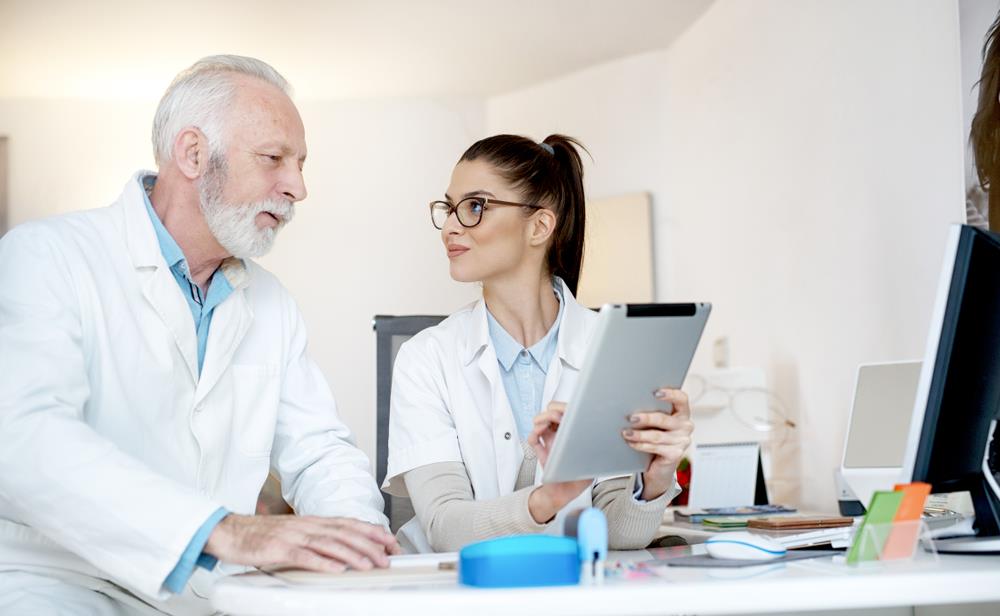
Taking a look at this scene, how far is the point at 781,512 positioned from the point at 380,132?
Answer: 14.2 ft

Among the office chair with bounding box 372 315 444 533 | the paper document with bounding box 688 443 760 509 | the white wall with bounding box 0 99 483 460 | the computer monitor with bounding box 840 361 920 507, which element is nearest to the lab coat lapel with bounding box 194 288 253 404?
the office chair with bounding box 372 315 444 533

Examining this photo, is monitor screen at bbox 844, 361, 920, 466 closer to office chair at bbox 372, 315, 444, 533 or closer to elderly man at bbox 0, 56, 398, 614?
office chair at bbox 372, 315, 444, 533

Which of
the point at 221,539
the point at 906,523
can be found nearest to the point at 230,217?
the point at 221,539

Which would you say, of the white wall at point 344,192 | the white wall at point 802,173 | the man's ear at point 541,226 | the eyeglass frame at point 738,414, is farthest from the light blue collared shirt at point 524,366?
the white wall at point 344,192

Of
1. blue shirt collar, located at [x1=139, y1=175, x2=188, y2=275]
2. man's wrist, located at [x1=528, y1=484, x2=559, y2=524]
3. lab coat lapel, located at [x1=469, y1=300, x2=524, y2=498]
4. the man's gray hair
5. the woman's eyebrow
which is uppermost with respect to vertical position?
the man's gray hair

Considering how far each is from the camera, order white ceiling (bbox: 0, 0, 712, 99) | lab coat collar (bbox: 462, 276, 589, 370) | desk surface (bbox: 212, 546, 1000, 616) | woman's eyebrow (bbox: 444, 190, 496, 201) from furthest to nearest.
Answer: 1. white ceiling (bbox: 0, 0, 712, 99)
2. woman's eyebrow (bbox: 444, 190, 496, 201)
3. lab coat collar (bbox: 462, 276, 589, 370)
4. desk surface (bbox: 212, 546, 1000, 616)

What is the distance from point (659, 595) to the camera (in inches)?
40.3

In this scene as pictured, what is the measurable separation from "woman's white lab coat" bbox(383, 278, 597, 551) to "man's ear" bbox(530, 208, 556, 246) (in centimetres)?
19

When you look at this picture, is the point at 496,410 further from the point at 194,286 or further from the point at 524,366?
the point at 194,286

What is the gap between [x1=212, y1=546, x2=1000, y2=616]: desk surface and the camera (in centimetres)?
101

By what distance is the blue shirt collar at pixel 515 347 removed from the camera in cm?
211

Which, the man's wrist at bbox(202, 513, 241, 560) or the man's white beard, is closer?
the man's wrist at bbox(202, 513, 241, 560)

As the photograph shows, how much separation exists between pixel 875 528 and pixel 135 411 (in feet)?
4.07

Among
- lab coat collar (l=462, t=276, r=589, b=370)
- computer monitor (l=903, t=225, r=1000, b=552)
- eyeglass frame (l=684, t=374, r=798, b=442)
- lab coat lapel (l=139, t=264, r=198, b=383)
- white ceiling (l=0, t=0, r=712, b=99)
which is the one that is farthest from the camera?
white ceiling (l=0, t=0, r=712, b=99)
